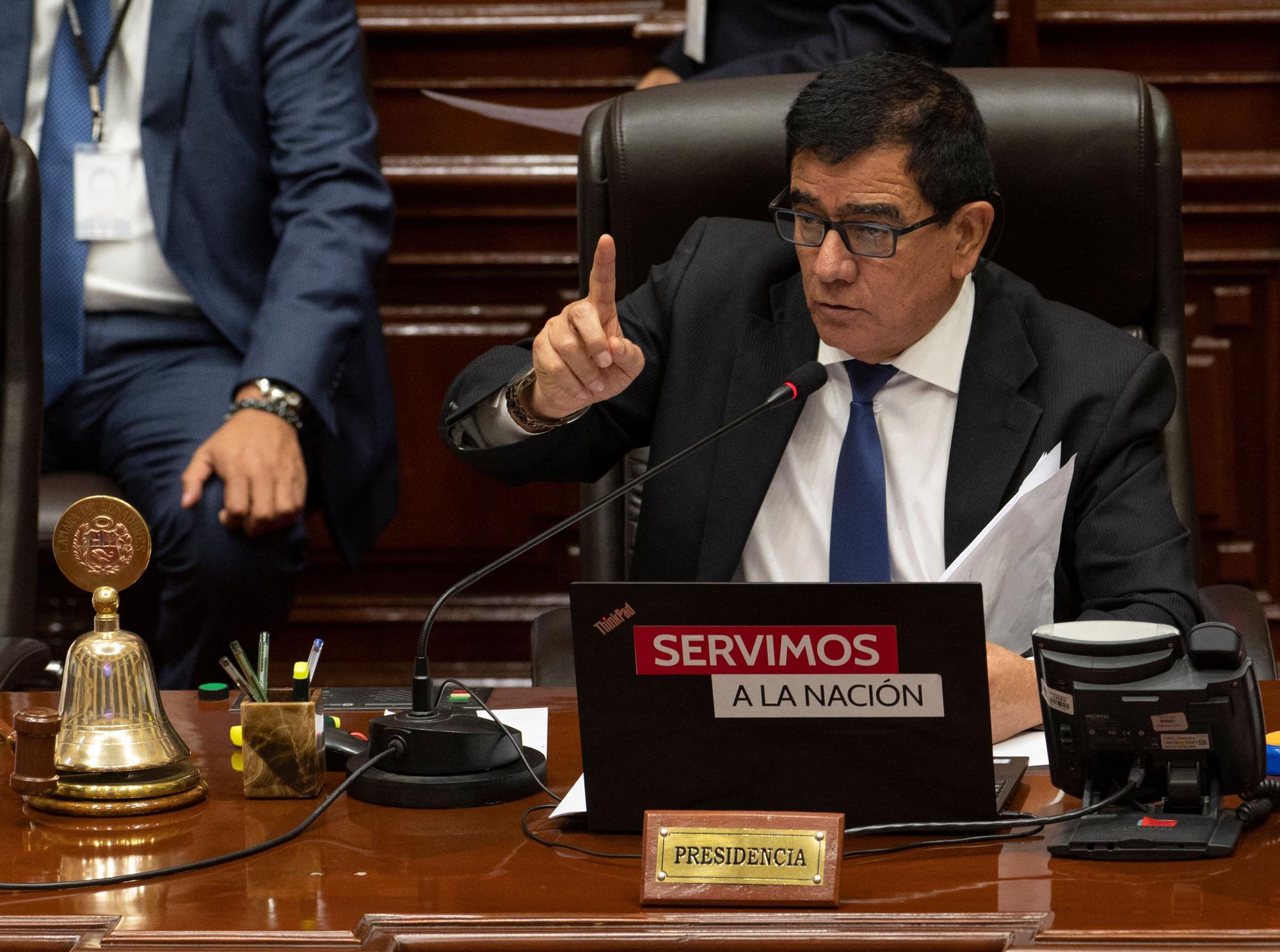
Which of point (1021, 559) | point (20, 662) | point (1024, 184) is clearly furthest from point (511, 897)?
point (1024, 184)

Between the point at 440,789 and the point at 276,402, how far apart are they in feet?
4.11

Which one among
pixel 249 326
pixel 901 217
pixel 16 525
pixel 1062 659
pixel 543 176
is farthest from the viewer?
pixel 543 176

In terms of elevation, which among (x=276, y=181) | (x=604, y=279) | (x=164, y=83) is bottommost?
(x=604, y=279)

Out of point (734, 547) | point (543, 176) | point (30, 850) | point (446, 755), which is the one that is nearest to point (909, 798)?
point (446, 755)

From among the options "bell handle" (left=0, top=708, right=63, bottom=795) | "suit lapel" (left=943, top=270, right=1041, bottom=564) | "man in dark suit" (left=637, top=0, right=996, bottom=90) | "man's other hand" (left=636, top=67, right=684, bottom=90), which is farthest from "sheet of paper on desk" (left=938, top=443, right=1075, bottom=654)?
"man's other hand" (left=636, top=67, right=684, bottom=90)

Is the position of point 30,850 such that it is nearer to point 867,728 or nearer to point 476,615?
point 867,728

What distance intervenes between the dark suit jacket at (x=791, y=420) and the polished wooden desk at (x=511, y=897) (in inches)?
22.5

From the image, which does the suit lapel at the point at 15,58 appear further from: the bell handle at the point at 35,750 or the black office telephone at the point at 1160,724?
the black office telephone at the point at 1160,724

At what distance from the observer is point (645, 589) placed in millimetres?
1009

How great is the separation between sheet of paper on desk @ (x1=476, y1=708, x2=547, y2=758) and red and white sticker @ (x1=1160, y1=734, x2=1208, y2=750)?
1.45ft

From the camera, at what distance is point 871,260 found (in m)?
1.61

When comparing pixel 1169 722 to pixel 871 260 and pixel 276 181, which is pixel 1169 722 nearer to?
pixel 871 260

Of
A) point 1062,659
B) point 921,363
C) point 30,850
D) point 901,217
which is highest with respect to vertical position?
point 901,217

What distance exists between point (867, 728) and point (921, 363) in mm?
755
